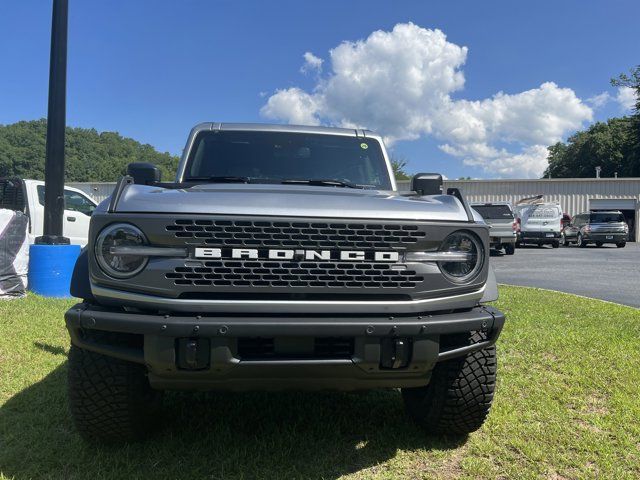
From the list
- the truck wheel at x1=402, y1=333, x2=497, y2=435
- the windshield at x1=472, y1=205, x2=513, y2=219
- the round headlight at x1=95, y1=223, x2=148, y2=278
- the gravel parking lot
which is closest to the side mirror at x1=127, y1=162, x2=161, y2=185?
the round headlight at x1=95, y1=223, x2=148, y2=278

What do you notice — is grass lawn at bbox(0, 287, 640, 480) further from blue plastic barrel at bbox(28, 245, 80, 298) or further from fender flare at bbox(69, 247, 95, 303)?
blue plastic barrel at bbox(28, 245, 80, 298)

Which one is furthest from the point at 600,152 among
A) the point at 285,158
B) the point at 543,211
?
the point at 285,158

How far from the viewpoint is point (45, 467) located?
8.65 ft

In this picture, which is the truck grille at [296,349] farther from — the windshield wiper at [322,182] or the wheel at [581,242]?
the wheel at [581,242]

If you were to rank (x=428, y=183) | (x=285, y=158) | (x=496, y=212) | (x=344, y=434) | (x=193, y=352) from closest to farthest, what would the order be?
1. (x=193, y=352)
2. (x=344, y=434)
3. (x=428, y=183)
4. (x=285, y=158)
5. (x=496, y=212)

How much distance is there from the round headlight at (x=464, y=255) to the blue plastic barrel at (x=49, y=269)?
6.38 metres

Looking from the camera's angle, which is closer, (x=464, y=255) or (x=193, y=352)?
(x=193, y=352)

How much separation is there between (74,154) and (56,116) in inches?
3323

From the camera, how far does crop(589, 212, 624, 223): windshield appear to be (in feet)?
74.4

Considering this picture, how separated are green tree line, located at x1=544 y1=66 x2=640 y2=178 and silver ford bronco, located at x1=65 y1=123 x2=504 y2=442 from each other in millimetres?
51351

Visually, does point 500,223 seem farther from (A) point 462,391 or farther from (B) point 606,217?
(A) point 462,391

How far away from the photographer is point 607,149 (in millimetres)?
58094

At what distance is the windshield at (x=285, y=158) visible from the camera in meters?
3.69

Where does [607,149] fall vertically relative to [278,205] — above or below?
above
